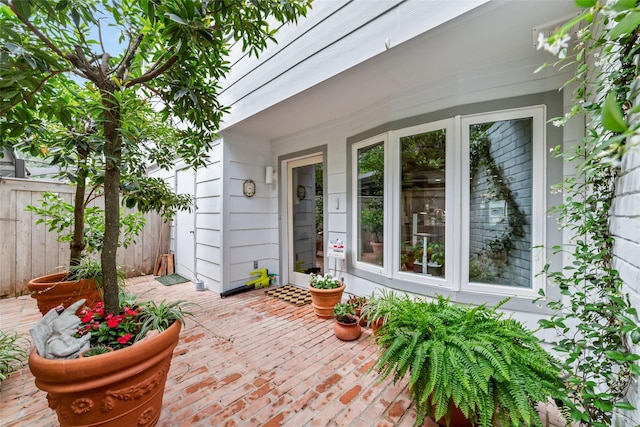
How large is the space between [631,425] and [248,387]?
198 cm

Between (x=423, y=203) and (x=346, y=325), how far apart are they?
4.77ft

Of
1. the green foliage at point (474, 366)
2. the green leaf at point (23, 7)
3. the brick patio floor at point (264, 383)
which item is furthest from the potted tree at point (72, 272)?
the green foliage at point (474, 366)

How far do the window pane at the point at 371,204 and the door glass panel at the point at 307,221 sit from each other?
109cm

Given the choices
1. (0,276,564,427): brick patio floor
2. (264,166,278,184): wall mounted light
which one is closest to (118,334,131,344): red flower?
(0,276,564,427): brick patio floor

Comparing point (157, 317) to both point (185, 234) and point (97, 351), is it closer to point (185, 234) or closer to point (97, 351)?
point (97, 351)

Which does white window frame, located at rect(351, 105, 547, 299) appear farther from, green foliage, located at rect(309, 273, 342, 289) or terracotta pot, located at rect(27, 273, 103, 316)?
terracotta pot, located at rect(27, 273, 103, 316)

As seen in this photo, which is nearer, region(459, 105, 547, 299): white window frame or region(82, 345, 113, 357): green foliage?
region(82, 345, 113, 357): green foliage

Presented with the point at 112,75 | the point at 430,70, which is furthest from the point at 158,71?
the point at 430,70

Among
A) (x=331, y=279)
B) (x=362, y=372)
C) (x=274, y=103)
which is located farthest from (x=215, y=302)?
(x=274, y=103)

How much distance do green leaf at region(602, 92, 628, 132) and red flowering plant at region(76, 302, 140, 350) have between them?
2.10 meters

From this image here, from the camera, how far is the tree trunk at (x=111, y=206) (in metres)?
1.49

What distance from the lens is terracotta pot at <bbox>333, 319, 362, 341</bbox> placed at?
238 centimetres

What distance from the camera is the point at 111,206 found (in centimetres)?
153

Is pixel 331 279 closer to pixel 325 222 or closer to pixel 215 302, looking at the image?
pixel 325 222
